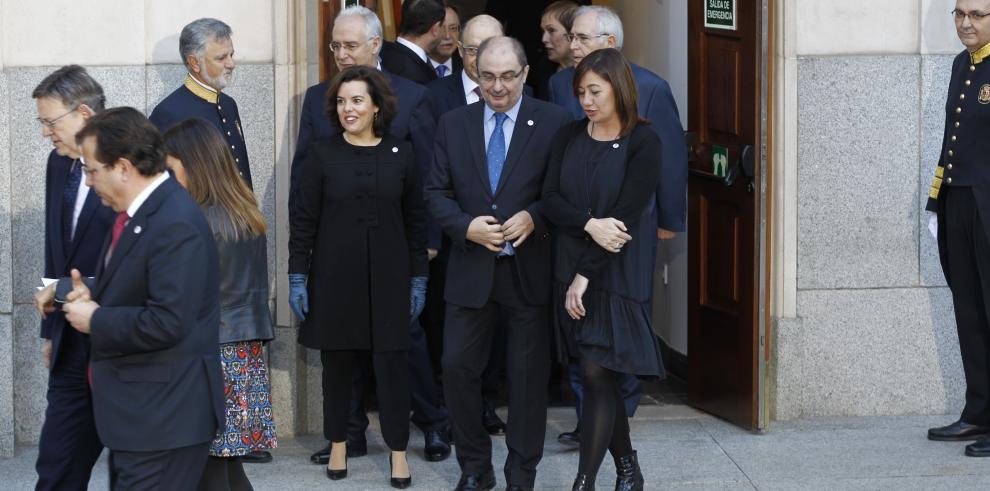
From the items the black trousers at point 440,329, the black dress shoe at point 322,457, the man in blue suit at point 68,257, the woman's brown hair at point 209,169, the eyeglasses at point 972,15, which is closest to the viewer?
the woman's brown hair at point 209,169

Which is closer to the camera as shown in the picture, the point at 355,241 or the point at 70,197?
the point at 70,197

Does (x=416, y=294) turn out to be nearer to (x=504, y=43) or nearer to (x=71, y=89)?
(x=504, y=43)

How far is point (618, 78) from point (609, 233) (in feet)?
1.89

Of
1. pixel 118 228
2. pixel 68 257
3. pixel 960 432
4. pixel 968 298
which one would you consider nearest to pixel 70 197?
pixel 68 257

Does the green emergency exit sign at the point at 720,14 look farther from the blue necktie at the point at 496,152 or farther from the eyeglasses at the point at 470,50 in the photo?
the blue necktie at the point at 496,152

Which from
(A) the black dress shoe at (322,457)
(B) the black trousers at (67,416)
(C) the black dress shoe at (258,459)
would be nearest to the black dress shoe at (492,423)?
(A) the black dress shoe at (322,457)

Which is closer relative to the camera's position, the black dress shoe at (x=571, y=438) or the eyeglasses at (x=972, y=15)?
the eyeglasses at (x=972, y=15)

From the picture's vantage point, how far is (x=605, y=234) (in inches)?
223

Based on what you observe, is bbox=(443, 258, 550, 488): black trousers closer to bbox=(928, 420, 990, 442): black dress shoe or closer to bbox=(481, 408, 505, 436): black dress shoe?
bbox=(481, 408, 505, 436): black dress shoe

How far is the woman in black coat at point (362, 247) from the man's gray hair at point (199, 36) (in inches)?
21.1

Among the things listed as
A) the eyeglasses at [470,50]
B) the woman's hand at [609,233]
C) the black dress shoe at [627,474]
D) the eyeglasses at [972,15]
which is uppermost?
the eyeglasses at [972,15]

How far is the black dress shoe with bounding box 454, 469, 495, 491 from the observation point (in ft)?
20.4

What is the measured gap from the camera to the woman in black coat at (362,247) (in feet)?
20.5

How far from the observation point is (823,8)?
23.6ft
